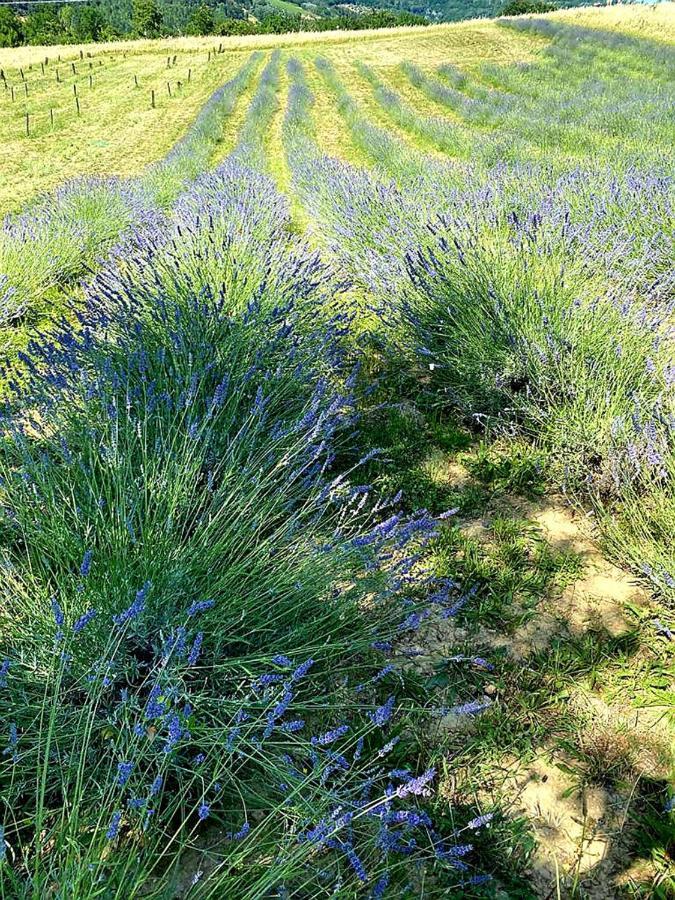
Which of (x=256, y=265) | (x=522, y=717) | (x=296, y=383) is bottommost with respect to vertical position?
(x=522, y=717)

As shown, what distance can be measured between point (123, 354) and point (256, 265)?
1.42 metres

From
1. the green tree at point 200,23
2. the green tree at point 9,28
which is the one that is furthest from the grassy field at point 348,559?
the green tree at point 200,23

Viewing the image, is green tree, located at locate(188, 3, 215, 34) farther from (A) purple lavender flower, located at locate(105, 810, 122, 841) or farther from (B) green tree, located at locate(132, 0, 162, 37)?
(A) purple lavender flower, located at locate(105, 810, 122, 841)

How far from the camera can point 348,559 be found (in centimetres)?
181

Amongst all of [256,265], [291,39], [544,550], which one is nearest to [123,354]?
[256,265]

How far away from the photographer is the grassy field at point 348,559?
4.37 feet

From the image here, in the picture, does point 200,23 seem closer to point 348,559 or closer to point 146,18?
point 146,18

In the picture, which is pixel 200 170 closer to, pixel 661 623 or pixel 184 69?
pixel 661 623

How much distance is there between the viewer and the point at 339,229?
5820mm

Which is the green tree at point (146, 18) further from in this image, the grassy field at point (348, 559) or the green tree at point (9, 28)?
the grassy field at point (348, 559)

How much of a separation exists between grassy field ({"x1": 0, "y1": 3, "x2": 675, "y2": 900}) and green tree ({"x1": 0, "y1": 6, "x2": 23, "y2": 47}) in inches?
1860

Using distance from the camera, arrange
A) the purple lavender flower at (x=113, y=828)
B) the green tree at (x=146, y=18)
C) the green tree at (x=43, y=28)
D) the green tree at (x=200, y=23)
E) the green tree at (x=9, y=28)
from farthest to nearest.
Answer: the green tree at (x=200, y=23), the green tree at (x=146, y=18), the green tree at (x=43, y=28), the green tree at (x=9, y=28), the purple lavender flower at (x=113, y=828)

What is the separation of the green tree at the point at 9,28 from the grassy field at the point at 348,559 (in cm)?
4723

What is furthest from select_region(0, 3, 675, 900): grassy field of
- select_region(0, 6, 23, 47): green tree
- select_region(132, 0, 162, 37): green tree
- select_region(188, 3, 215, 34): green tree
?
select_region(132, 0, 162, 37): green tree
